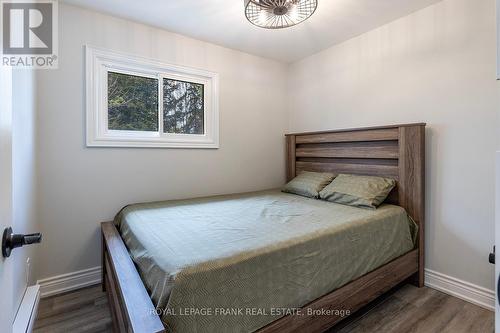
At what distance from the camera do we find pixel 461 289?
189 cm

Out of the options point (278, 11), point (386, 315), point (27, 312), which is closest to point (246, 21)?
point (278, 11)

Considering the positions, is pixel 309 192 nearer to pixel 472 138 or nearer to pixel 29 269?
pixel 472 138

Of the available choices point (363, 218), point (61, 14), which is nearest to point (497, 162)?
point (363, 218)

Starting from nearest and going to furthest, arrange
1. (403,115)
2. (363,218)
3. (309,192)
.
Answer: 1. (363,218)
2. (403,115)
3. (309,192)

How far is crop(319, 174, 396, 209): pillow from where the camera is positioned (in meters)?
2.04

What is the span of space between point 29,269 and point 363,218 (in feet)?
7.92

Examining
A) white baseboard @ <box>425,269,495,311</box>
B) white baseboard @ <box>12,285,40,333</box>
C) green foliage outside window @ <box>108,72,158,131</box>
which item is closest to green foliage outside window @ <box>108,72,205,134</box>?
green foliage outside window @ <box>108,72,158,131</box>

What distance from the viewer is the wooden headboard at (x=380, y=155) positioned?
2.03m

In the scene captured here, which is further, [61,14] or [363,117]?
[363,117]

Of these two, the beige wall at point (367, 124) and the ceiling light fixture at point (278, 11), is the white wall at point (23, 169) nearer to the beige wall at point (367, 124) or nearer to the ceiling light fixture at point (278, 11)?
the beige wall at point (367, 124)

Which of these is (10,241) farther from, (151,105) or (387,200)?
(387,200)

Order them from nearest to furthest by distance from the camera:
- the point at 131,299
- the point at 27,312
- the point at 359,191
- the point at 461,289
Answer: the point at 131,299
the point at 27,312
the point at 461,289
the point at 359,191

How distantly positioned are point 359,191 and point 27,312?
98.9 inches

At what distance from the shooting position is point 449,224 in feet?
6.45
